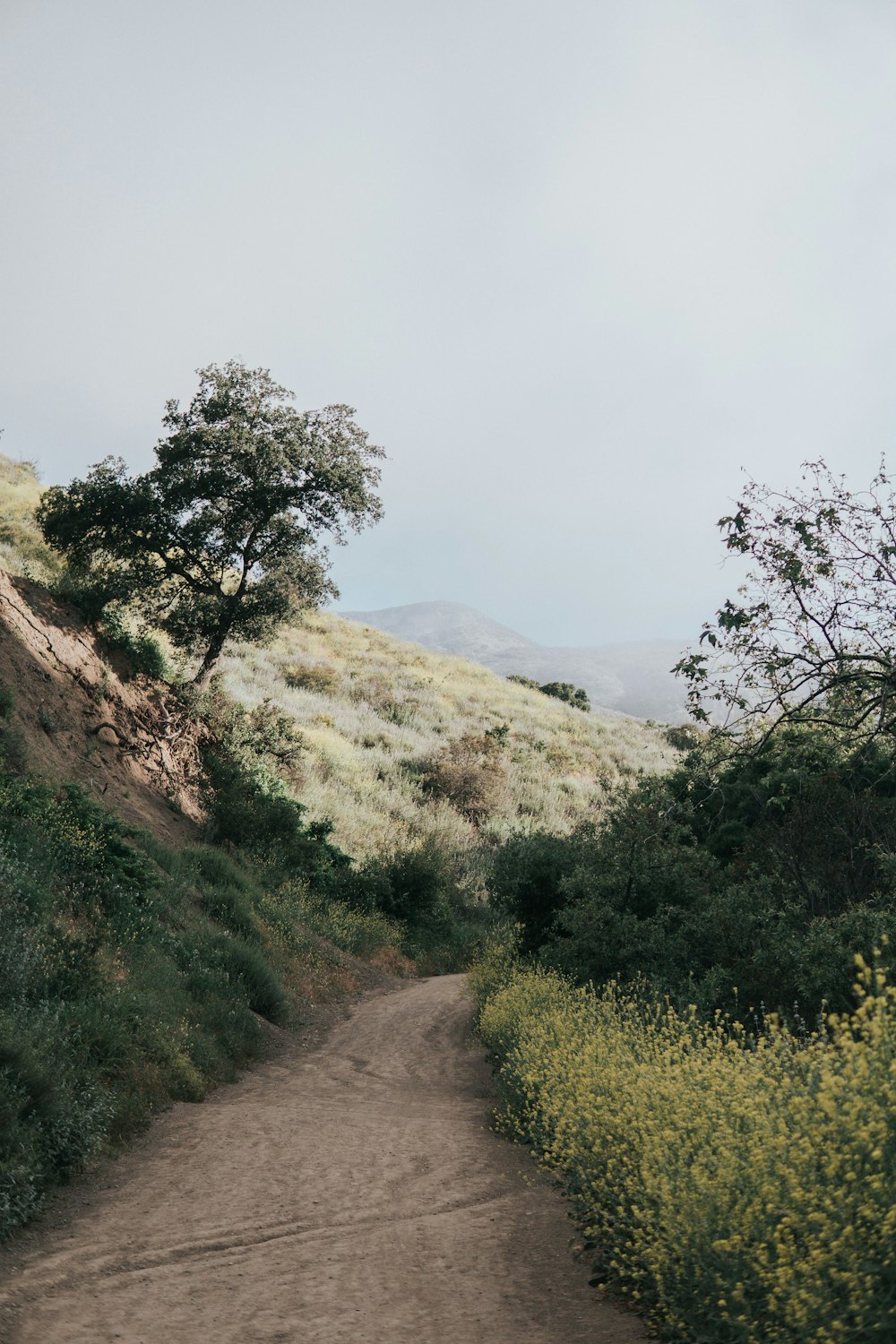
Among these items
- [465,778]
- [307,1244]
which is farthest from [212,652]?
[307,1244]

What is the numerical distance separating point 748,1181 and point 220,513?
19.8 meters

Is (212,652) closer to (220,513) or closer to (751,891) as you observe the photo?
(220,513)

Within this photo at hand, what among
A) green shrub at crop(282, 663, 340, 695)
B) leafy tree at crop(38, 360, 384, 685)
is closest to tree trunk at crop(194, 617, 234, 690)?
leafy tree at crop(38, 360, 384, 685)

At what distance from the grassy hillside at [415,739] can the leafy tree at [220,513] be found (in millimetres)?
2221

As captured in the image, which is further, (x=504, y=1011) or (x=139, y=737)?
(x=139, y=737)

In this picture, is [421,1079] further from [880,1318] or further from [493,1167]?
Answer: [880,1318]

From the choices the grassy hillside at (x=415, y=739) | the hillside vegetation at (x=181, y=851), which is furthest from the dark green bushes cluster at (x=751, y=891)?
the hillside vegetation at (x=181, y=851)

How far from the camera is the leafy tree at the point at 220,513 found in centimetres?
2083

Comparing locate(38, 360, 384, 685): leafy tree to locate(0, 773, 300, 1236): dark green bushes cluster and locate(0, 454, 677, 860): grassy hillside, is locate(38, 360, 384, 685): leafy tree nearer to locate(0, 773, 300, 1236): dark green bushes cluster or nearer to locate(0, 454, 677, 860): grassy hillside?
locate(0, 454, 677, 860): grassy hillside

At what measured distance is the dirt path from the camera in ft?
15.1

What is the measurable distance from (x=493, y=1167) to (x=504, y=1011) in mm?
3597

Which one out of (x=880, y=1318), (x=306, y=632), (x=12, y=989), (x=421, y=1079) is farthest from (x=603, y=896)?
(x=306, y=632)

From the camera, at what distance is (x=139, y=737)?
63.3 ft

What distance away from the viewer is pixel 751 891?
1195cm
